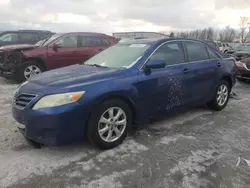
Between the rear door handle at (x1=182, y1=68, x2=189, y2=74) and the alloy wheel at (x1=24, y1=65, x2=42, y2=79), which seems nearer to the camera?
the rear door handle at (x1=182, y1=68, x2=189, y2=74)

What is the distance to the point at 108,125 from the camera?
11.5ft

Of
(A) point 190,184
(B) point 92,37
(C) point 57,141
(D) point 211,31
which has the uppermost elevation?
(D) point 211,31

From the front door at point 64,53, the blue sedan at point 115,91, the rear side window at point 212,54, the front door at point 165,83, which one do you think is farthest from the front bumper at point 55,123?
the front door at point 64,53

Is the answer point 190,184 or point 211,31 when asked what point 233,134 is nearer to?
point 190,184

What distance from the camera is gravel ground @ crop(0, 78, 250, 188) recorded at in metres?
2.82

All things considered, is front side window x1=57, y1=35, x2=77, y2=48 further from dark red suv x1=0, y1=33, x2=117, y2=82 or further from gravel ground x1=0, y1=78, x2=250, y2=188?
gravel ground x1=0, y1=78, x2=250, y2=188

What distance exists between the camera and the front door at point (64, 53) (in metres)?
8.23

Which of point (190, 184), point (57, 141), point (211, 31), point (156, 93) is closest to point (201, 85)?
point (156, 93)

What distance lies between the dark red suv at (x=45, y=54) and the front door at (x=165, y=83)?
4.82 metres

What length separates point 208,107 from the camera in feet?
18.3

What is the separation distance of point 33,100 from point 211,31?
289ft

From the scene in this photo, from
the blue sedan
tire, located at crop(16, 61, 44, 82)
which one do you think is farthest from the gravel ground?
tire, located at crop(16, 61, 44, 82)

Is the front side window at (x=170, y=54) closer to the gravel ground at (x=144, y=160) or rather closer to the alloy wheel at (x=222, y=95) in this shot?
the gravel ground at (x=144, y=160)

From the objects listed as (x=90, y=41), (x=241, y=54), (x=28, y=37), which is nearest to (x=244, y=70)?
(x=241, y=54)
